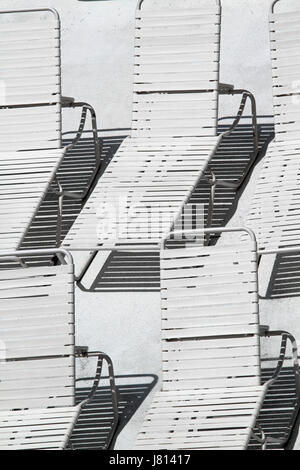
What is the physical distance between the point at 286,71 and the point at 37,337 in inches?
108

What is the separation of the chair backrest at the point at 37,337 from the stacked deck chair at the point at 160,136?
1.85 feet

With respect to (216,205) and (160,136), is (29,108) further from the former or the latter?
(216,205)

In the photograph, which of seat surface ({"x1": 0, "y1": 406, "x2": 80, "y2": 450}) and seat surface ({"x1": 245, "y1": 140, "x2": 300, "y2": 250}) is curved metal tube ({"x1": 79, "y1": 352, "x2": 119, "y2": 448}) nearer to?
seat surface ({"x1": 0, "y1": 406, "x2": 80, "y2": 450})

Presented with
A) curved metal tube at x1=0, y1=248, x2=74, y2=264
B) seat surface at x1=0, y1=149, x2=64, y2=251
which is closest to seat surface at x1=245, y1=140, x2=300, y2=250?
curved metal tube at x1=0, y1=248, x2=74, y2=264

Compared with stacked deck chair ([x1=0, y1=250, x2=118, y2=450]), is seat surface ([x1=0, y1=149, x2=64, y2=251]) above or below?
above

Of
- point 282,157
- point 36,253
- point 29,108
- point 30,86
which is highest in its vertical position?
point 30,86

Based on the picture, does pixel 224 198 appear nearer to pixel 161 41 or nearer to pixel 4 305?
pixel 161 41

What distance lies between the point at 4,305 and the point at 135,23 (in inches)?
110

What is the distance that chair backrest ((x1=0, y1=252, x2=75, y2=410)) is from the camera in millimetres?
10875

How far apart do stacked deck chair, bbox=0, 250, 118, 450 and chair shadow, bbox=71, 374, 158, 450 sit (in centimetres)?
9

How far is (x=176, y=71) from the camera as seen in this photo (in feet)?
41.8

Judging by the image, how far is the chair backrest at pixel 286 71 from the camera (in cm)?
1234

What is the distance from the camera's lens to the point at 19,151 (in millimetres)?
12672

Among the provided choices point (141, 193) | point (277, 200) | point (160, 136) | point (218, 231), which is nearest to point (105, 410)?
point (218, 231)
